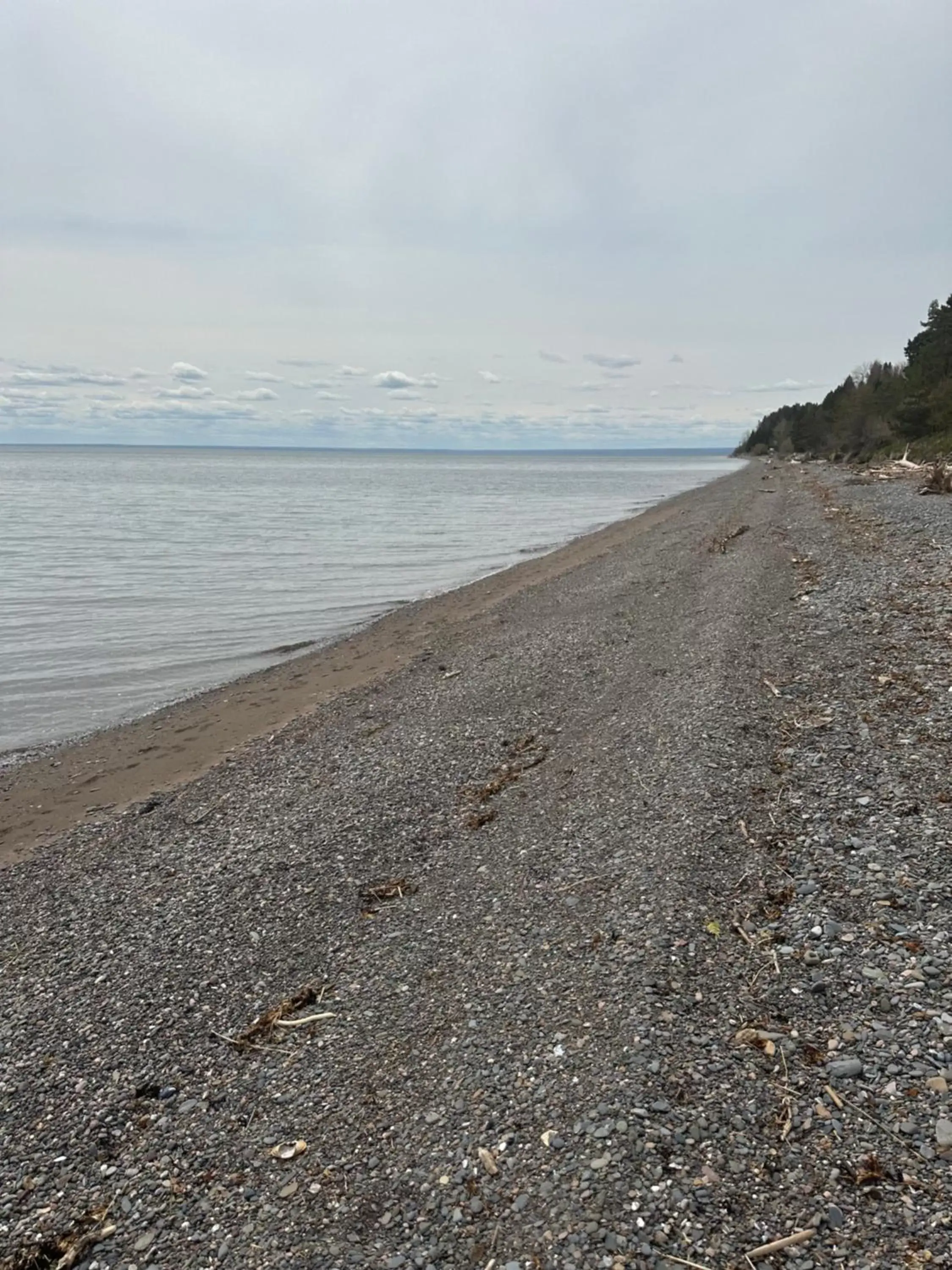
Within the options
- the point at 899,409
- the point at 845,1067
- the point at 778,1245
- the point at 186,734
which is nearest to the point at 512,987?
the point at 845,1067

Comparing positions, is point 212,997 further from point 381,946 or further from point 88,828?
point 88,828

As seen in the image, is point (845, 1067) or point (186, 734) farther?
point (186, 734)

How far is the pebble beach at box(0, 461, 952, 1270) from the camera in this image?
3154mm

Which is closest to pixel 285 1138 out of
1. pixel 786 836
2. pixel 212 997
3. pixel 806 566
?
pixel 212 997

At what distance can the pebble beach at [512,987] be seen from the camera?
3.15 m

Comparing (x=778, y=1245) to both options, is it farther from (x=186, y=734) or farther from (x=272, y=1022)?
(x=186, y=734)

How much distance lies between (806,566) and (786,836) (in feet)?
38.5

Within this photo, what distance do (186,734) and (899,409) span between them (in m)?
49.0

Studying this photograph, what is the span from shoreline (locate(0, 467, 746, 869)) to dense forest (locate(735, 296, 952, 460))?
3349cm

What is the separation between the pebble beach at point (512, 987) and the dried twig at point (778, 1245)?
0.01 m

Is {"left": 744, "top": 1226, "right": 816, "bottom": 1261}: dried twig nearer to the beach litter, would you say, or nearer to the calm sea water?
the beach litter

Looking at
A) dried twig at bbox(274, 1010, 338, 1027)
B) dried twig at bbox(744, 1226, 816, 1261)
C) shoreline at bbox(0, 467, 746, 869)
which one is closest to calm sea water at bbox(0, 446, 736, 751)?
shoreline at bbox(0, 467, 746, 869)

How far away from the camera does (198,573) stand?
25.8m

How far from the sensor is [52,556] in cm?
2897
